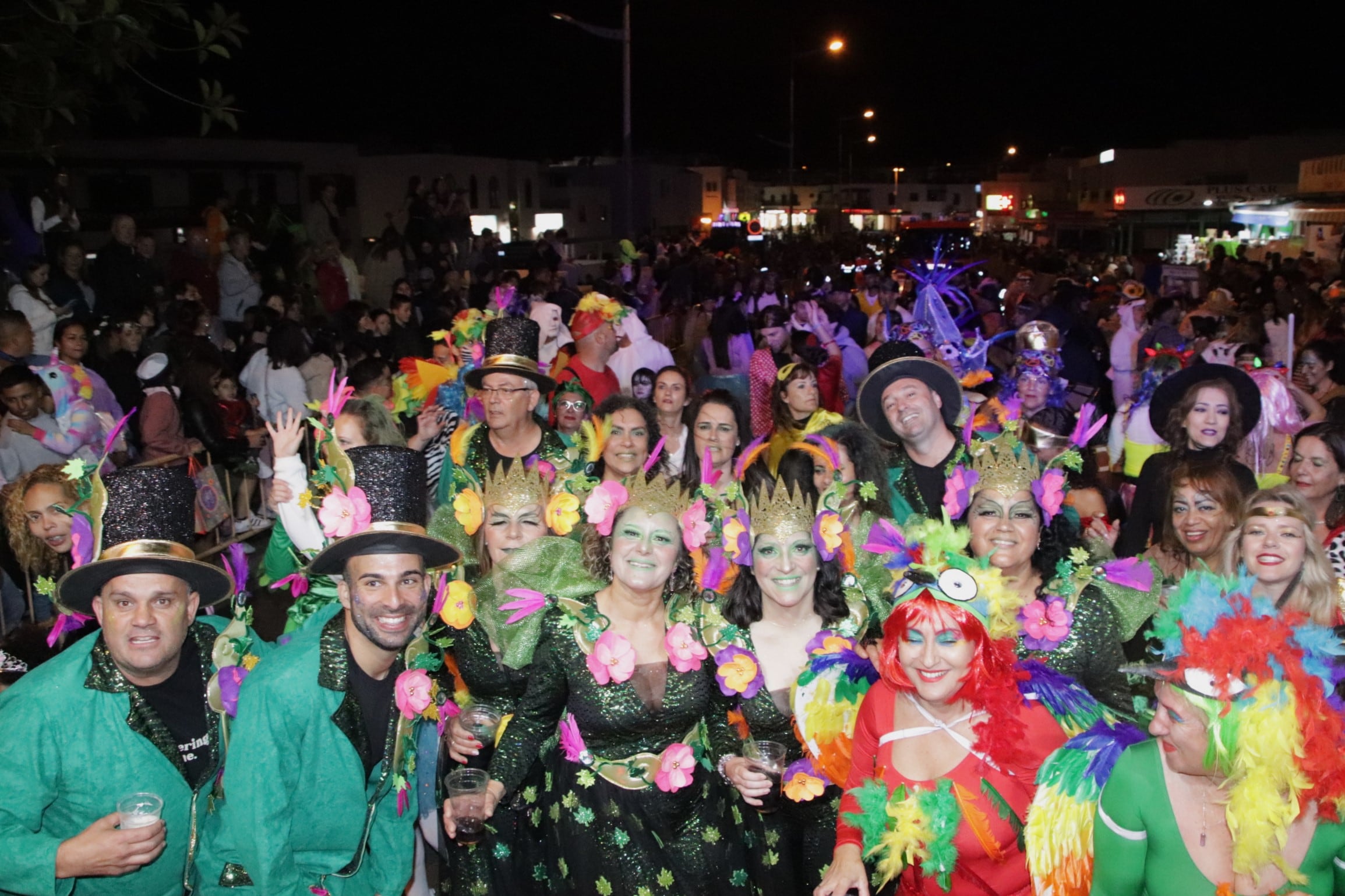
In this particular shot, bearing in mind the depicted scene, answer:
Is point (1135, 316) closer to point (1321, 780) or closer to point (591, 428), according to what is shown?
point (591, 428)

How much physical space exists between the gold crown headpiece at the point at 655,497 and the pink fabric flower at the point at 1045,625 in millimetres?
1170

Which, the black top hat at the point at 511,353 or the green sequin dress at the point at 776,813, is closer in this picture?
the green sequin dress at the point at 776,813

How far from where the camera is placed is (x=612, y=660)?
3.58 m

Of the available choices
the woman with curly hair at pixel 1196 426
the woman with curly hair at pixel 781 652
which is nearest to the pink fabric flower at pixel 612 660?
the woman with curly hair at pixel 781 652

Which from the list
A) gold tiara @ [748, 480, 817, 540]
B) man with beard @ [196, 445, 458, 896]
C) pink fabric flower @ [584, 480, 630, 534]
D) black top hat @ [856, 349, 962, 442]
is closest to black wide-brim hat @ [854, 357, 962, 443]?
black top hat @ [856, 349, 962, 442]

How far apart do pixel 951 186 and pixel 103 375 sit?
111 meters

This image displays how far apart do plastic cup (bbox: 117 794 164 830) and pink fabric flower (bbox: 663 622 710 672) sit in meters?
1.58

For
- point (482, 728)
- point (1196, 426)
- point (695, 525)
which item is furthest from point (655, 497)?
point (1196, 426)

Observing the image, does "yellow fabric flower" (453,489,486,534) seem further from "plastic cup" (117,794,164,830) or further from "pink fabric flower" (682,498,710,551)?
"plastic cup" (117,794,164,830)

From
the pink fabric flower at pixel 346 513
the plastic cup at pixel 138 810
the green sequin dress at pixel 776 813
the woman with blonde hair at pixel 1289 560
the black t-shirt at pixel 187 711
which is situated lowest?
the green sequin dress at pixel 776 813

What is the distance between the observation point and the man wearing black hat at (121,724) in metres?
2.87

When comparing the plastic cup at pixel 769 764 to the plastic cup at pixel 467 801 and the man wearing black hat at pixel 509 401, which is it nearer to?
the plastic cup at pixel 467 801

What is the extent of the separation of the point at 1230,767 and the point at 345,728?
2314 millimetres

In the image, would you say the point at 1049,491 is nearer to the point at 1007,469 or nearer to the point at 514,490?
the point at 1007,469
